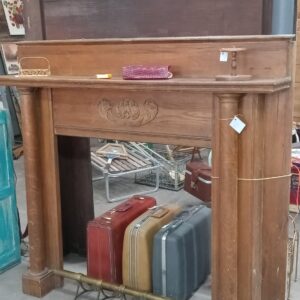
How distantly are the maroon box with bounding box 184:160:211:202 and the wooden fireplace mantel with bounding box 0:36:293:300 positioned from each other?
1467 mm

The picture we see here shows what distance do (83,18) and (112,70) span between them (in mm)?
328

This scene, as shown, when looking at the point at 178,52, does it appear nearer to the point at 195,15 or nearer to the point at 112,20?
the point at 195,15

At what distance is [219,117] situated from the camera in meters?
1.89

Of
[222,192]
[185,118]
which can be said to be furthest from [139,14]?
[222,192]

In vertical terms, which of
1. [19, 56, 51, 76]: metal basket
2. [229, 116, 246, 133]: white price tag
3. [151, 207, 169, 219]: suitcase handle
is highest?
[19, 56, 51, 76]: metal basket

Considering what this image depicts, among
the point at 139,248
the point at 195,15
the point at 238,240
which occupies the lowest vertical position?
the point at 139,248

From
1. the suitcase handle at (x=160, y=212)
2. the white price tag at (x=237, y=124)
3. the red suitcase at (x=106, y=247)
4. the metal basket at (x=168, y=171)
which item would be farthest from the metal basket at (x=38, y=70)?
the metal basket at (x=168, y=171)

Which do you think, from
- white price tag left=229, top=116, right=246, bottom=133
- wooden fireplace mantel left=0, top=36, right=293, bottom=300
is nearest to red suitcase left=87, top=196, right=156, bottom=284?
wooden fireplace mantel left=0, top=36, right=293, bottom=300

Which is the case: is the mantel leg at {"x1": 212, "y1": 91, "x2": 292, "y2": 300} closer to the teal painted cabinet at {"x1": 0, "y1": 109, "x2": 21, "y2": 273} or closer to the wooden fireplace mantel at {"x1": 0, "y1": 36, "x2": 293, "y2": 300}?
the wooden fireplace mantel at {"x1": 0, "y1": 36, "x2": 293, "y2": 300}

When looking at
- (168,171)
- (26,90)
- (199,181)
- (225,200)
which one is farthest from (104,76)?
(168,171)

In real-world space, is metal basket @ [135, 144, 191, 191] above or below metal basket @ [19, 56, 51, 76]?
below

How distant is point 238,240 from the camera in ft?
6.61

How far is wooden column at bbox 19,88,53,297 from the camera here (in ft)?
7.68

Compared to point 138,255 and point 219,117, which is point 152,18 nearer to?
point 219,117
